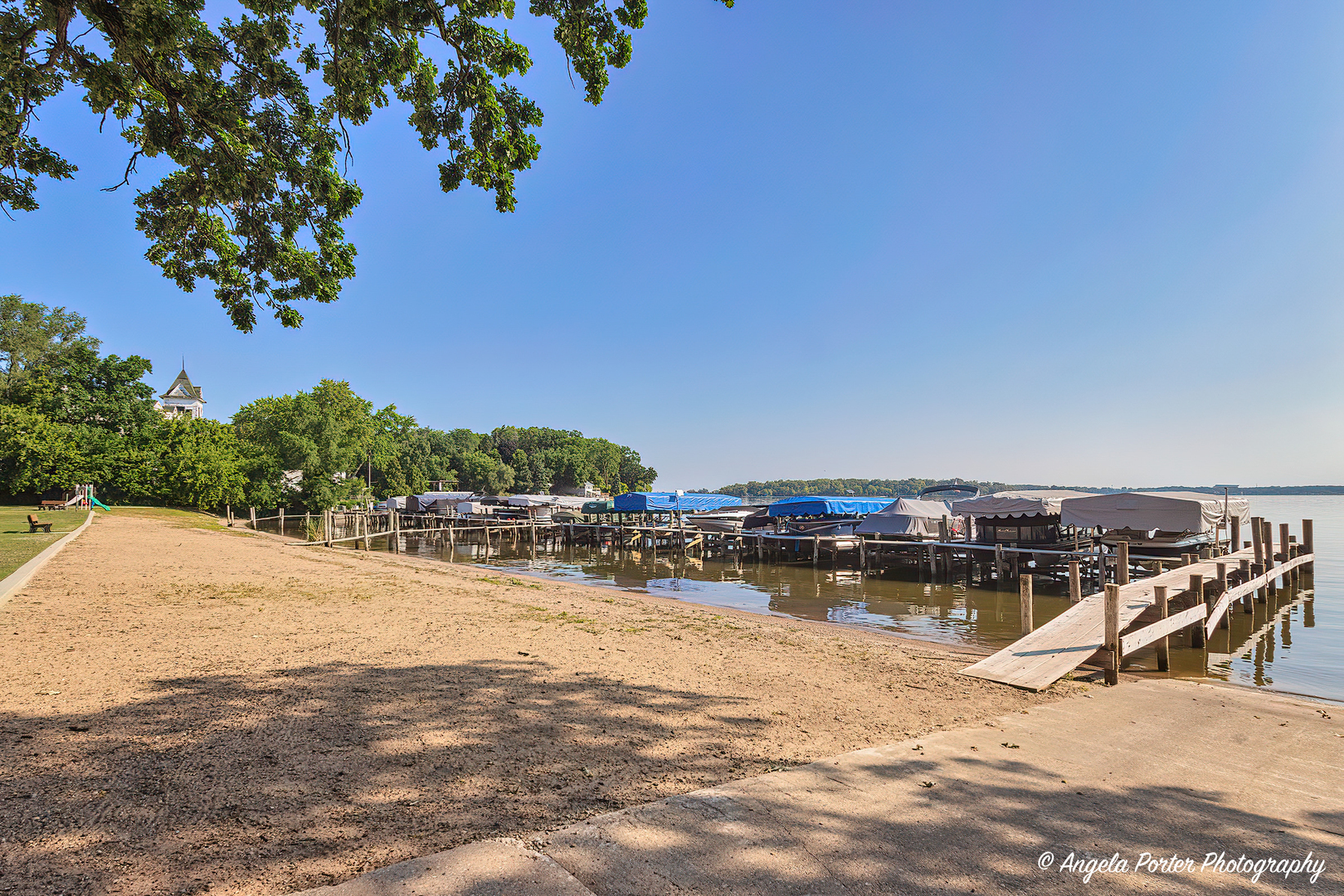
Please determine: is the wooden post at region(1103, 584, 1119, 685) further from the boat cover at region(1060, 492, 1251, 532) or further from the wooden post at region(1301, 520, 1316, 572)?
the wooden post at region(1301, 520, 1316, 572)

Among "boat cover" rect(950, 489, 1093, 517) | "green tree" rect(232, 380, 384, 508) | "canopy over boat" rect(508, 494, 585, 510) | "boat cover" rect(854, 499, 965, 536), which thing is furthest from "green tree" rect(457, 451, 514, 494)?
"boat cover" rect(950, 489, 1093, 517)

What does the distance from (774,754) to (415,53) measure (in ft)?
27.5

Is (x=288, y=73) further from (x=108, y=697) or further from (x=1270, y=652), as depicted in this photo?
(x=1270, y=652)

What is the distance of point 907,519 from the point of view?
85.4 feet

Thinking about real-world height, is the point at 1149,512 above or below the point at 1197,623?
above

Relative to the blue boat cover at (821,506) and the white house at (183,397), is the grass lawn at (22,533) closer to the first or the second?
the blue boat cover at (821,506)

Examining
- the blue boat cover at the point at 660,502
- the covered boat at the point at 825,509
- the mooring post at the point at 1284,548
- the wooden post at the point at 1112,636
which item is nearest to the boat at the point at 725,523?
the blue boat cover at the point at 660,502

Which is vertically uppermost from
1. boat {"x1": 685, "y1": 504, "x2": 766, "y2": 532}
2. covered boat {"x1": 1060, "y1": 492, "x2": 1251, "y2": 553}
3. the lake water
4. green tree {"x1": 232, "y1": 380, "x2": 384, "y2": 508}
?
green tree {"x1": 232, "y1": 380, "x2": 384, "y2": 508}

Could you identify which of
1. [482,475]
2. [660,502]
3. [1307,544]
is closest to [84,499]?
[660,502]

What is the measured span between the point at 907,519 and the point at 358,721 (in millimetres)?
24141

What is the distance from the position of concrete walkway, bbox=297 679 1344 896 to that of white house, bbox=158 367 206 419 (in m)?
112

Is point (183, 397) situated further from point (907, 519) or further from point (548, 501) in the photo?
point (907, 519)

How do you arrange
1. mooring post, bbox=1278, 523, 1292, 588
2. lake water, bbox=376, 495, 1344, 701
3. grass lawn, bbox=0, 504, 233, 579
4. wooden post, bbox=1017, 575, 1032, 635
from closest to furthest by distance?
wooden post, bbox=1017, 575, 1032, 635 → lake water, bbox=376, 495, 1344, 701 → grass lawn, bbox=0, 504, 233, 579 → mooring post, bbox=1278, 523, 1292, 588

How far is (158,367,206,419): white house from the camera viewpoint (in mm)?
92787
